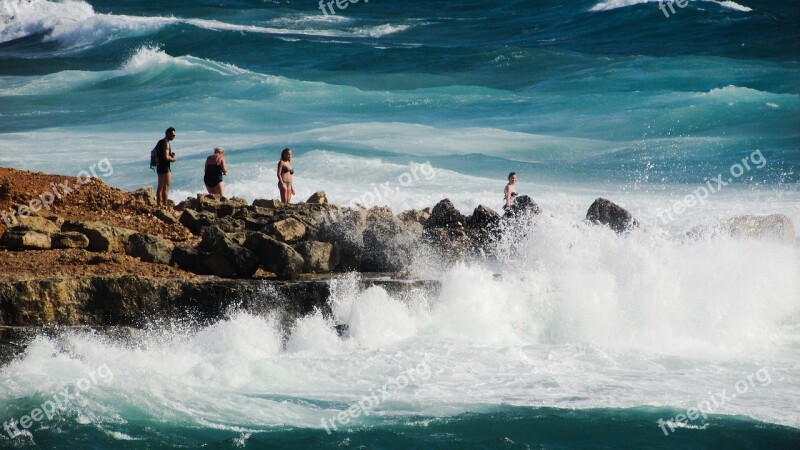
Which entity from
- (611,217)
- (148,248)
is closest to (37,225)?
(148,248)

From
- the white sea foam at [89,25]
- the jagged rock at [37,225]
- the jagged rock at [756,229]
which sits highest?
the white sea foam at [89,25]

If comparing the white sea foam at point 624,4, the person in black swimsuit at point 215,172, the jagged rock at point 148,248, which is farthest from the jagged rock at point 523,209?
the white sea foam at point 624,4

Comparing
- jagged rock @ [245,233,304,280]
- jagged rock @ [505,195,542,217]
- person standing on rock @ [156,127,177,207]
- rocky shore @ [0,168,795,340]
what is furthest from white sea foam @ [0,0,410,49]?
jagged rock @ [245,233,304,280]

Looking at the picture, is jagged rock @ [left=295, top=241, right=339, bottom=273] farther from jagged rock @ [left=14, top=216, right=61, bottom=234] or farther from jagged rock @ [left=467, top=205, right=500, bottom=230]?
jagged rock @ [left=14, top=216, right=61, bottom=234]

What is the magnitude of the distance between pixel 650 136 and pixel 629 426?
20004 mm

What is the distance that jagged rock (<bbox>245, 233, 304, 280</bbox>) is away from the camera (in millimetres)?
11570

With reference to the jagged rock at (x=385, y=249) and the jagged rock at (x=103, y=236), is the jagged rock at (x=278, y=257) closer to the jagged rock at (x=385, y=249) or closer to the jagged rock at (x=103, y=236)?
the jagged rock at (x=385, y=249)

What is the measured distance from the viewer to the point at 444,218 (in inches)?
559

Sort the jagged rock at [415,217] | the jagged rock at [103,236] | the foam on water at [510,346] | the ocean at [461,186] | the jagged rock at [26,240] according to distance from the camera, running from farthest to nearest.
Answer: the jagged rock at [415,217] → the jagged rock at [103,236] → the jagged rock at [26,240] → the foam on water at [510,346] → the ocean at [461,186]

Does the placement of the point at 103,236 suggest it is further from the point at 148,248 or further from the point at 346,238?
the point at 346,238

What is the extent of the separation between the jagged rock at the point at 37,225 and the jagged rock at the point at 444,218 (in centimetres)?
484

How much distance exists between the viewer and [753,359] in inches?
444

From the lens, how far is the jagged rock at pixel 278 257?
11570 millimetres

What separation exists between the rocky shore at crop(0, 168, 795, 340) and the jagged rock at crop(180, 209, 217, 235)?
0.02 meters
